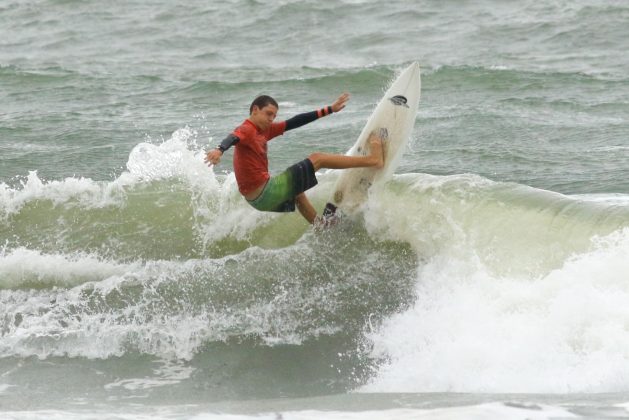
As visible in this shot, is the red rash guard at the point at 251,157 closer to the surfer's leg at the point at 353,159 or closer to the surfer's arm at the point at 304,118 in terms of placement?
the surfer's arm at the point at 304,118

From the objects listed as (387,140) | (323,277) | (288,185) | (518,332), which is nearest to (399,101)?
(387,140)

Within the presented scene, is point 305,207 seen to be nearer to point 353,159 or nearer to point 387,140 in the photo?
point 353,159

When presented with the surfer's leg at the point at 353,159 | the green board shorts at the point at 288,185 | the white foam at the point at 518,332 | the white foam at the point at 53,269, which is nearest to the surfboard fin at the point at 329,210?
the surfer's leg at the point at 353,159

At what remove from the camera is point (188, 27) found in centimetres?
2291

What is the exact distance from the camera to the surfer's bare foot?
27.4ft

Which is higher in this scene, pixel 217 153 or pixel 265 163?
pixel 265 163

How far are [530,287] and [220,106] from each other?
974 centimetres

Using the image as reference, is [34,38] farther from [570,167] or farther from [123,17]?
[570,167]

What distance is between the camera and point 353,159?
800 cm

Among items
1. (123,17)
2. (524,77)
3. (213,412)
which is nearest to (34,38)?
(123,17)

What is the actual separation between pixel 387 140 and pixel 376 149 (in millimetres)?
154

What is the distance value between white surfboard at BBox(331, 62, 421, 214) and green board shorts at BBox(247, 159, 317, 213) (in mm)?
700

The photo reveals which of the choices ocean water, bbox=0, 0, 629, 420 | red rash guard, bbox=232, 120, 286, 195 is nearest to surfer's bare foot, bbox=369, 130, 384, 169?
ocean water, bbox=0, 0, 629, 420

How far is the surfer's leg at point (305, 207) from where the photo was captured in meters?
8.26
